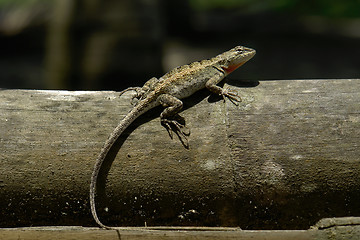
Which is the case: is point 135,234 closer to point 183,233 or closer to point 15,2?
point 183,233

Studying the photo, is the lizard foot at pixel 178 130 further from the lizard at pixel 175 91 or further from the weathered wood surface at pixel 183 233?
the weathered wood surface at pixel 183 233

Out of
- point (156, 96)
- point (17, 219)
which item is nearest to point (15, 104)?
point (17, 219)

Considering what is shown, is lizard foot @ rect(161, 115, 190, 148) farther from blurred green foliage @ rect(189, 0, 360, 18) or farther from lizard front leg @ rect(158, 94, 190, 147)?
blurred green foliage @ rect(189, 0, 360, 18)

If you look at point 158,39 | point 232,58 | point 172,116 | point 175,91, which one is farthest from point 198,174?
point 158,39

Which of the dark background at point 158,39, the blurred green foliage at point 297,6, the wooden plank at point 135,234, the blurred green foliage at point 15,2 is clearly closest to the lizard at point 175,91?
the wooden plank at point 135,234

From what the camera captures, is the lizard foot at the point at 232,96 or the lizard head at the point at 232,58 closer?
the lizard foot at the point at 232,96

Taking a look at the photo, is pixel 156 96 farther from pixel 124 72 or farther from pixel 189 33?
pixel 189 33

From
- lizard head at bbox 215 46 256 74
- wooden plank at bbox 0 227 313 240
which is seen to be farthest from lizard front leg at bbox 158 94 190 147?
lizard head at bbox 215 46 256 74
